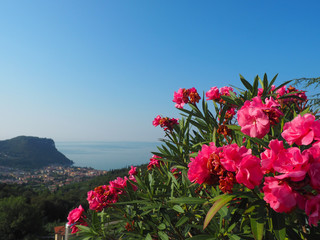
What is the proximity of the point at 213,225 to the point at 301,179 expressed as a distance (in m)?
0.69

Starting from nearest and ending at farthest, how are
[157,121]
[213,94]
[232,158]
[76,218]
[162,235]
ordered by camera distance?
[232,158], [162,235], [76,218], [213,94], [157,121]

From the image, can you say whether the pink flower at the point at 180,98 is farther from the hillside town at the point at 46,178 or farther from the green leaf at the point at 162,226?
the hillside town at the point at 46,178

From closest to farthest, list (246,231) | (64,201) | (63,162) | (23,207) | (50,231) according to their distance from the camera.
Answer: (246,231)
(23,207)
(50,231)
(64,201)
(63,162)

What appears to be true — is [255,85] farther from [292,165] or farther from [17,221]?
[17,221]

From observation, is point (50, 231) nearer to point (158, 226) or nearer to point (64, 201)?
point (64, 201)

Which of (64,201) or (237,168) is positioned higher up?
(237,168)

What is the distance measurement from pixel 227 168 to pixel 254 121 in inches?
11.4

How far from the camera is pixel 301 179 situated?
1.89 feet

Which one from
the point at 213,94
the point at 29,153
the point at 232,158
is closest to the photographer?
the point at 232,158

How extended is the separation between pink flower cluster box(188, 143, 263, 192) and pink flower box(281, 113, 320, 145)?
0.15 m

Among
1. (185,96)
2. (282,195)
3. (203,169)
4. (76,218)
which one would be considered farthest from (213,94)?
(76,218)

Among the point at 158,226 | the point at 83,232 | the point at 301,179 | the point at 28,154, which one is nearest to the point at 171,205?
the point at 158,226

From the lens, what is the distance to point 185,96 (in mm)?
2213

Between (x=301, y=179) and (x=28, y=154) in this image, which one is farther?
(x=28, y=154)
